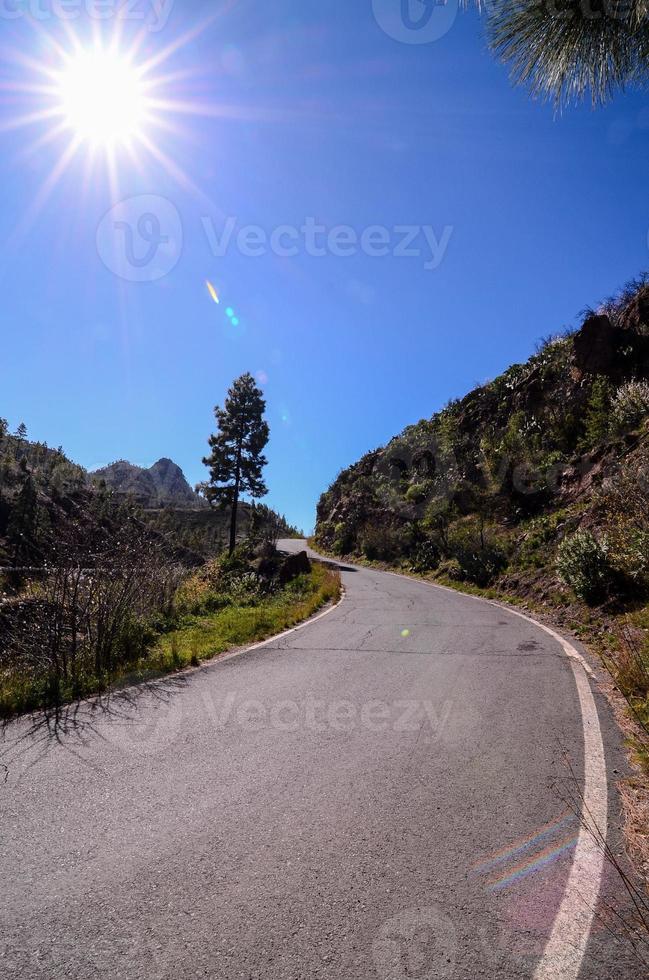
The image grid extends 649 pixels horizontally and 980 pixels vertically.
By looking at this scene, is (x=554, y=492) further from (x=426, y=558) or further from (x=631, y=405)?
(x=426, y=558)

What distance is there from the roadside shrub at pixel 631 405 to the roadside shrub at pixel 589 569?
876 cm

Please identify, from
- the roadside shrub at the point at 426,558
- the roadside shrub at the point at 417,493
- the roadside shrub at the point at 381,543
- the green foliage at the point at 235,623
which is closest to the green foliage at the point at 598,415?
the roadside shrub at the point at 426,558

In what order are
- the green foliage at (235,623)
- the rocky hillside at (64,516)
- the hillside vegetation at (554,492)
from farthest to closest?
the hillside vegetation at (554,492), the green foliage at (235,623), the rocky hillside at (64,516)

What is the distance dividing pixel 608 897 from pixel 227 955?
6.45 ft

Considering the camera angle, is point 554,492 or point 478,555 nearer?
point 478,555

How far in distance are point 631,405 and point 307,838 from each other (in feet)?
67.1

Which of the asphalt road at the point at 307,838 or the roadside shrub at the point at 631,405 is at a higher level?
the roadside shrub at the point at 631,405

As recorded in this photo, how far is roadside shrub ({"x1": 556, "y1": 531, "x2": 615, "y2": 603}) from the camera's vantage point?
432 inches

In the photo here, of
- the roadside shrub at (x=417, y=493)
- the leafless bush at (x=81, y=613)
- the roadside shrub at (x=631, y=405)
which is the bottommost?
the leafless bush at (x=81, y=613)

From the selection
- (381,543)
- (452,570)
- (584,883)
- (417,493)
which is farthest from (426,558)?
(584,883)

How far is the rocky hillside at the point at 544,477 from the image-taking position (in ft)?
37.3

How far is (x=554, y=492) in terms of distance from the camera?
20.8 meters

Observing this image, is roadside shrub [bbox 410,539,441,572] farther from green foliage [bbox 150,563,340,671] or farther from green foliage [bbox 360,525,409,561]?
green foliage [bbox 150,563,340,671]

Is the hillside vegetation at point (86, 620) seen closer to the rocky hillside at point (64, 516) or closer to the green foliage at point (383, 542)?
the rocky hillside at point (64, 516)
